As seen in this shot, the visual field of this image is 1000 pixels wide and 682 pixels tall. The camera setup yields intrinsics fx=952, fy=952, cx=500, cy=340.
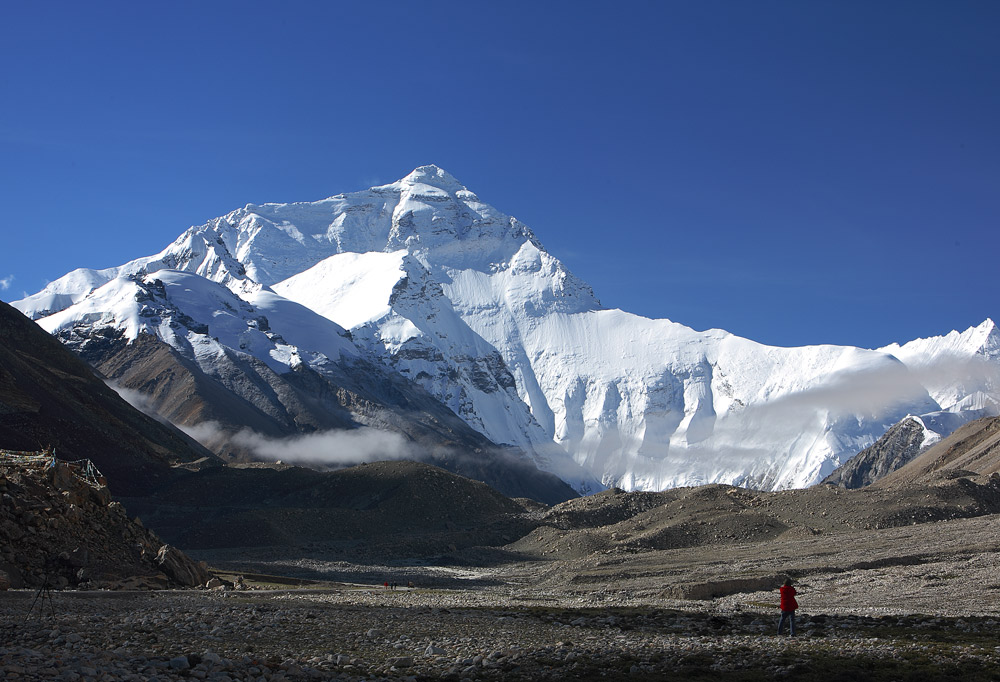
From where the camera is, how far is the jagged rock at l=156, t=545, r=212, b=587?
4244 cm

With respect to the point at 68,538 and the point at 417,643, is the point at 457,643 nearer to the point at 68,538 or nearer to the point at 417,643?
the point at 417,643

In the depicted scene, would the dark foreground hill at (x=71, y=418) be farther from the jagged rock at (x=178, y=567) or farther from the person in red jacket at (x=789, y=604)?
the person in red jacket at (x=789, y=604)

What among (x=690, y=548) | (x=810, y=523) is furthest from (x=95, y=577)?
(x=810, y=523)

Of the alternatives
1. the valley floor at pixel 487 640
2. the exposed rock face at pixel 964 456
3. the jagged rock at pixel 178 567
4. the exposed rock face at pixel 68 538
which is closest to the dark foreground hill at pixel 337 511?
the jagged rock at pixel 178 567

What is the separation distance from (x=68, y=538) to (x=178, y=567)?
701cm

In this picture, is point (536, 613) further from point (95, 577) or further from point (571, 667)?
point (95, 577)

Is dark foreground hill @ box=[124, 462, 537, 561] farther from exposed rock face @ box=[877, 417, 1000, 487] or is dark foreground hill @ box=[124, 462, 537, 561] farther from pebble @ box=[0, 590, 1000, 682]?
pebble @ box=[0, 590, 1000, 682]

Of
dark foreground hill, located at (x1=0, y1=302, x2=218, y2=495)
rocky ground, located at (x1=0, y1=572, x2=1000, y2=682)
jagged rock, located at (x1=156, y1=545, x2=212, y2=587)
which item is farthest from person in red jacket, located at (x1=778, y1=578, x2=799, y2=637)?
dark foreground hill, located at (x1=0, y1=302, x2=218, y2=495)

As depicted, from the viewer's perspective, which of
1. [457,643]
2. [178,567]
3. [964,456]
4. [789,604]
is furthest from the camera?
[964,456]

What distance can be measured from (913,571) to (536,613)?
30.9m

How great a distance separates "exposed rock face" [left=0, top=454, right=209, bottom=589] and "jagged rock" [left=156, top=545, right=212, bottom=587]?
0.04 metres

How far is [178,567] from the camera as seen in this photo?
43.3m

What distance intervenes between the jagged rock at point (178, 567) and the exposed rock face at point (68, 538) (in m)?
0.04

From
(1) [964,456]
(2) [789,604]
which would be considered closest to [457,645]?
(2) [789,604]
